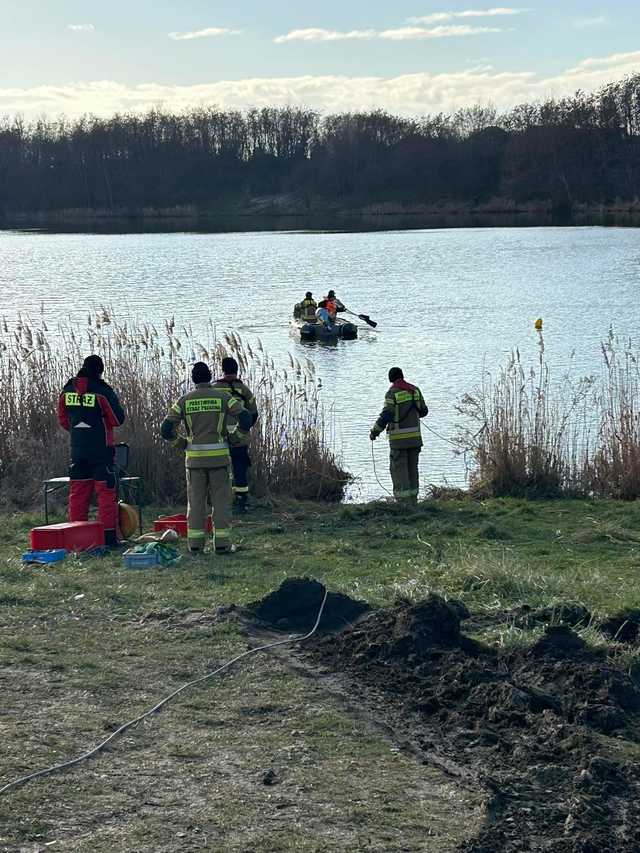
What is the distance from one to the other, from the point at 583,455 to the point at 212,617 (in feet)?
27.9

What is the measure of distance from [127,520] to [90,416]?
43.1 inches

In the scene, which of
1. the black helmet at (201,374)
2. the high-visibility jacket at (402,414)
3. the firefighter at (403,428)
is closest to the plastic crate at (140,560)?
the black helmet at (201,374)

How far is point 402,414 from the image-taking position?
46.4ft

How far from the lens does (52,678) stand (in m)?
7.18

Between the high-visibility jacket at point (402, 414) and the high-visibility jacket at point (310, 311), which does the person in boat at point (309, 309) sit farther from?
the high-visibility jacket at point (402, 414)

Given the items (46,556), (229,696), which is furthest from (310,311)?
(229,696)

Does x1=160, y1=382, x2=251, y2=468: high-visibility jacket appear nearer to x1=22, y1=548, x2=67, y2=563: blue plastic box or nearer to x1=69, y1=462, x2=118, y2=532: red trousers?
x1=69, y1=462, x2=118, y2=532: red trousers

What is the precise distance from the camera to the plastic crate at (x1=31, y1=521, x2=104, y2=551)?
11.2 m

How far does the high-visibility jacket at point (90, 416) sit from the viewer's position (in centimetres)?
1155

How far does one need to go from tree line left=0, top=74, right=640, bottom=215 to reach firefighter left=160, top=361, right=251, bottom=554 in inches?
3248

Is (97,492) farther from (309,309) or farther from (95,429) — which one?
(309,309)

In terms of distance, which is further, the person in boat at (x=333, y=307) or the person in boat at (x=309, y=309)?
the person in boat at (x=333, y=307)

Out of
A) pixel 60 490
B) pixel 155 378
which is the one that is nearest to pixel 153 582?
pixel 60 490

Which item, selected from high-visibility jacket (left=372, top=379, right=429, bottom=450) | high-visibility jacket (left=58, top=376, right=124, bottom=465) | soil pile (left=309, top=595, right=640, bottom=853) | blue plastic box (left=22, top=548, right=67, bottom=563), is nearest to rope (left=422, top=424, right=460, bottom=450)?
high-visibility jacket (left=372, top=379, right=429, bottom=450)
